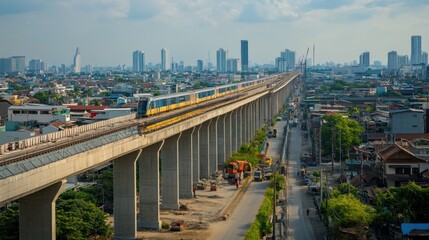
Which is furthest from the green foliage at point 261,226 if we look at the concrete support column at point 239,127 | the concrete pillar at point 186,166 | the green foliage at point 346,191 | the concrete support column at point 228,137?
the concrete support column at point 239,127

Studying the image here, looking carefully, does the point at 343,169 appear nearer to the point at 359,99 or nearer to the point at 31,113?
the point at 31,113

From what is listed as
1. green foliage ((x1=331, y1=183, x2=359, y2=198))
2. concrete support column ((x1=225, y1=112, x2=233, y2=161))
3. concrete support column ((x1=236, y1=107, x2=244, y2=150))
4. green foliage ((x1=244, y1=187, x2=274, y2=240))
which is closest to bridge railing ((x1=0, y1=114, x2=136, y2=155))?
green foliage ((x1=244, y1=187, x2=274, y2=240))

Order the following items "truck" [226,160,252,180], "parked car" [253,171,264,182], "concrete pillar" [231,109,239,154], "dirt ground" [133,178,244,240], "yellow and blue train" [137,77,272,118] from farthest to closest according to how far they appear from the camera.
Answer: "concrete pillar" [231,109,239,154] < "truck" [226,160,252,180] < "parked car" [253,171,264,182] < "yellow and blue train" [137,77,272,118] < "dirt ground" [133,178,244,240]

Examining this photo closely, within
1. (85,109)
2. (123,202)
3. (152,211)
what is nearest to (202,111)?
(152,211)

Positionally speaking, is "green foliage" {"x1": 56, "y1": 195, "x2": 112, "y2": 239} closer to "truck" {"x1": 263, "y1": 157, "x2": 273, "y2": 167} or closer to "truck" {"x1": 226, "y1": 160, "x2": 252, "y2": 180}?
"truck" {"x1": 226, "y1": 160, "x2": 252, "y2": 180}

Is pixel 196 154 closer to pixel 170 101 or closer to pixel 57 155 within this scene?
pixel 170 101

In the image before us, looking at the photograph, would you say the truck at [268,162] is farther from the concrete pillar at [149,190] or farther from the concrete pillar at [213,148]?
the concrete pillar at [149,190]
